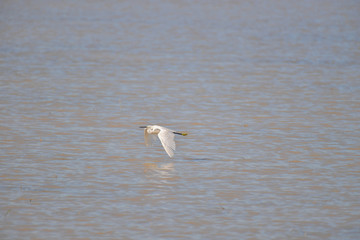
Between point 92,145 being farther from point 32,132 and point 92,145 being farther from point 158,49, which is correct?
point 158,49

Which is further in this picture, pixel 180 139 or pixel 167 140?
pixel 180 139

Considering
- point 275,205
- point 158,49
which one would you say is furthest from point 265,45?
point 275,205

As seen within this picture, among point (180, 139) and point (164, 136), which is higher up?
point (164, 136)

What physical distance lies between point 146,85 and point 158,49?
6.60 m

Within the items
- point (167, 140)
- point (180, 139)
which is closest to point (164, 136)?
point (167, 140)

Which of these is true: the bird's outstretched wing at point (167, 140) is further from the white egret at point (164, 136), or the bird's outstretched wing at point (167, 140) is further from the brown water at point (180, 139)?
the brown water at point (180, 139)

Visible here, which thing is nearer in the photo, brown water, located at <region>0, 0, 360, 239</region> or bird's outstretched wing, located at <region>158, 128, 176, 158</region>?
brown water, located at <region>0, 0, 360, 239</region>

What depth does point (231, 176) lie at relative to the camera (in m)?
8.55

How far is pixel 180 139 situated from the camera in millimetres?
10531

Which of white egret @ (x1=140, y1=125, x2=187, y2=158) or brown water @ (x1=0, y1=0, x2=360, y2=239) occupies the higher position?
white egret @ (x1=140, y1=125, x2=187, y2=158)

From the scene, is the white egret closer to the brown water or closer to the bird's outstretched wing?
the bird's outstretched wing

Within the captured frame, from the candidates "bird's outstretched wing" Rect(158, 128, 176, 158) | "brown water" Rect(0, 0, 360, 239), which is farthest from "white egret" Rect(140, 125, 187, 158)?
"brown water" Rect(0, 0, 360, 239)

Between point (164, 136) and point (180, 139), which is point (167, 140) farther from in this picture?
point (180, 139)

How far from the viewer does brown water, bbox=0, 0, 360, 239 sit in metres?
7.04
